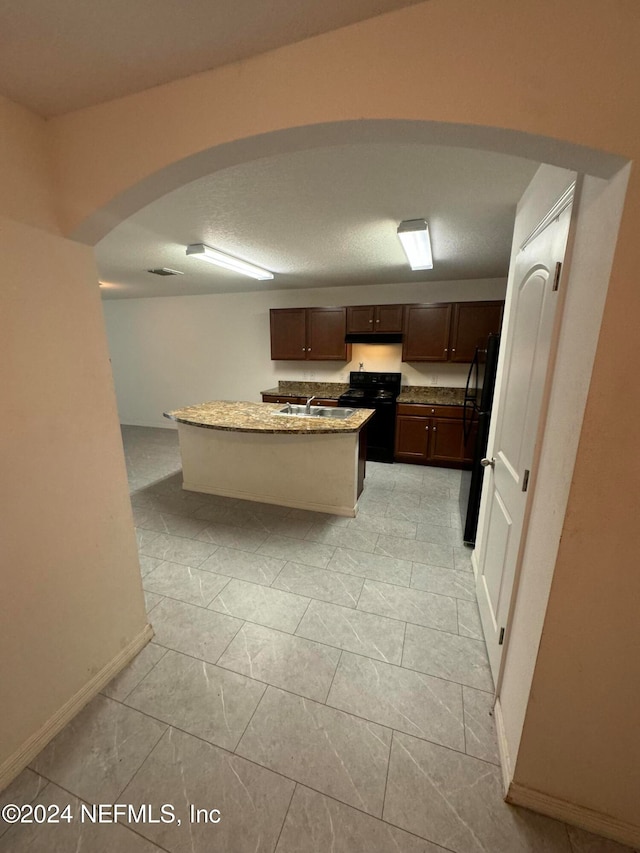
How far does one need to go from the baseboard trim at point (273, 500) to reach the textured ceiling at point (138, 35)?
2837 mm

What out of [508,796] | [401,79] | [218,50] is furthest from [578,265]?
[508,796]

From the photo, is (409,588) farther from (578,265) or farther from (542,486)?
(578,265)

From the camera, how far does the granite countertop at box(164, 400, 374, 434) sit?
278cm

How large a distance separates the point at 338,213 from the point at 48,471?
2.20 m

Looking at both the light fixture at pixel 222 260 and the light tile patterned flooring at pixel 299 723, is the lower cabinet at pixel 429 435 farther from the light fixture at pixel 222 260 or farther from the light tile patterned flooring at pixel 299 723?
the light fixture at pixel 222 260

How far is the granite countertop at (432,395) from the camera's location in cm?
414

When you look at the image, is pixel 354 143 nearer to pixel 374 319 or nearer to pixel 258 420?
pixel 258 420

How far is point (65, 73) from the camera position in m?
0.97

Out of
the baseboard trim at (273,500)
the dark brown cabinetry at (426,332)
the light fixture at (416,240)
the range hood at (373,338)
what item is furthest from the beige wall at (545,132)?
the range hood at (373,338)

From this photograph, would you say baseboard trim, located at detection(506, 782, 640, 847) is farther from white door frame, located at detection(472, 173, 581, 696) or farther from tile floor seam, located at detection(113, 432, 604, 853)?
white door frame, located at detection(472, 173, 581, 696)

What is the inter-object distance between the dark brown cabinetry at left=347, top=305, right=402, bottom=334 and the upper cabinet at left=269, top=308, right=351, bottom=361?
0.13 meters

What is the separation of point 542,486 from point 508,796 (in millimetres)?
1109

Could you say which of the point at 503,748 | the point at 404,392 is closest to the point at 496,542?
the point at 503,748

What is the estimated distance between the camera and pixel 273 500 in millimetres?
3293
